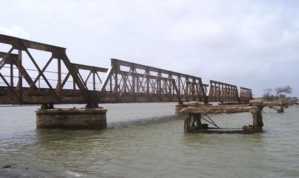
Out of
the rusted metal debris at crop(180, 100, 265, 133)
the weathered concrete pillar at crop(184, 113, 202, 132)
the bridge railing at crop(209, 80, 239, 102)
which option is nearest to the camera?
the rusted metal debris at crop(180, 100, 265, 133)

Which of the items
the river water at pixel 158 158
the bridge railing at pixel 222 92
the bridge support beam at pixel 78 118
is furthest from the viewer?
the bridge railing at pixel 222 92

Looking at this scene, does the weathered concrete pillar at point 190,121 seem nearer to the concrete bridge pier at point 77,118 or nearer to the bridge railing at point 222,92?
the concrete bridge pier at point 77,118

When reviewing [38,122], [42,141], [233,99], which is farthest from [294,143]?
[233,99]

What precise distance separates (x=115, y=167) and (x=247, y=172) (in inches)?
169

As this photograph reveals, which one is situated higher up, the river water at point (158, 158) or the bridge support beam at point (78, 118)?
the bridge support beam at point (78, 118)

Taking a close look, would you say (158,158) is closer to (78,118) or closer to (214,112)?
(214,112)

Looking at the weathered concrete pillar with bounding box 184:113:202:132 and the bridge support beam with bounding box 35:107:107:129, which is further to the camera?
the bridge support beam with bounding box 35:107:107:129

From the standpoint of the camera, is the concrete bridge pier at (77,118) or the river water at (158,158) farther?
the concrete bridge pier at (77,118)

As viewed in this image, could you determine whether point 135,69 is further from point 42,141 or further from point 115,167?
point 115,167

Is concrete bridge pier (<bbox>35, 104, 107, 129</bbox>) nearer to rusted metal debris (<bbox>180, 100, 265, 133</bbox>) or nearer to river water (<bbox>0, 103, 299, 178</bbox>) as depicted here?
river water (<bbox>0, 103, 299, 178</bbox>)

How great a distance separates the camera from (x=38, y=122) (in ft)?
86.8

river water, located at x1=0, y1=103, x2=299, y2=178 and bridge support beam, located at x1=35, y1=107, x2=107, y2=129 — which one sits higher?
bridge support beam, located at x1=35, y1=107, x2=107, y2=129

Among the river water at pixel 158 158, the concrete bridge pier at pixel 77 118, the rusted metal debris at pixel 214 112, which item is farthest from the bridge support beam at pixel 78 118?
the rusted metal debris at pixel 214 112

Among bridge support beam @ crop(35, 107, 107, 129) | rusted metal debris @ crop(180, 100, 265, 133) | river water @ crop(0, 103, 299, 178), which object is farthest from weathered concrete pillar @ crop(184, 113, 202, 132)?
bridge support beam @ crop(35, 107, 107, 129)
